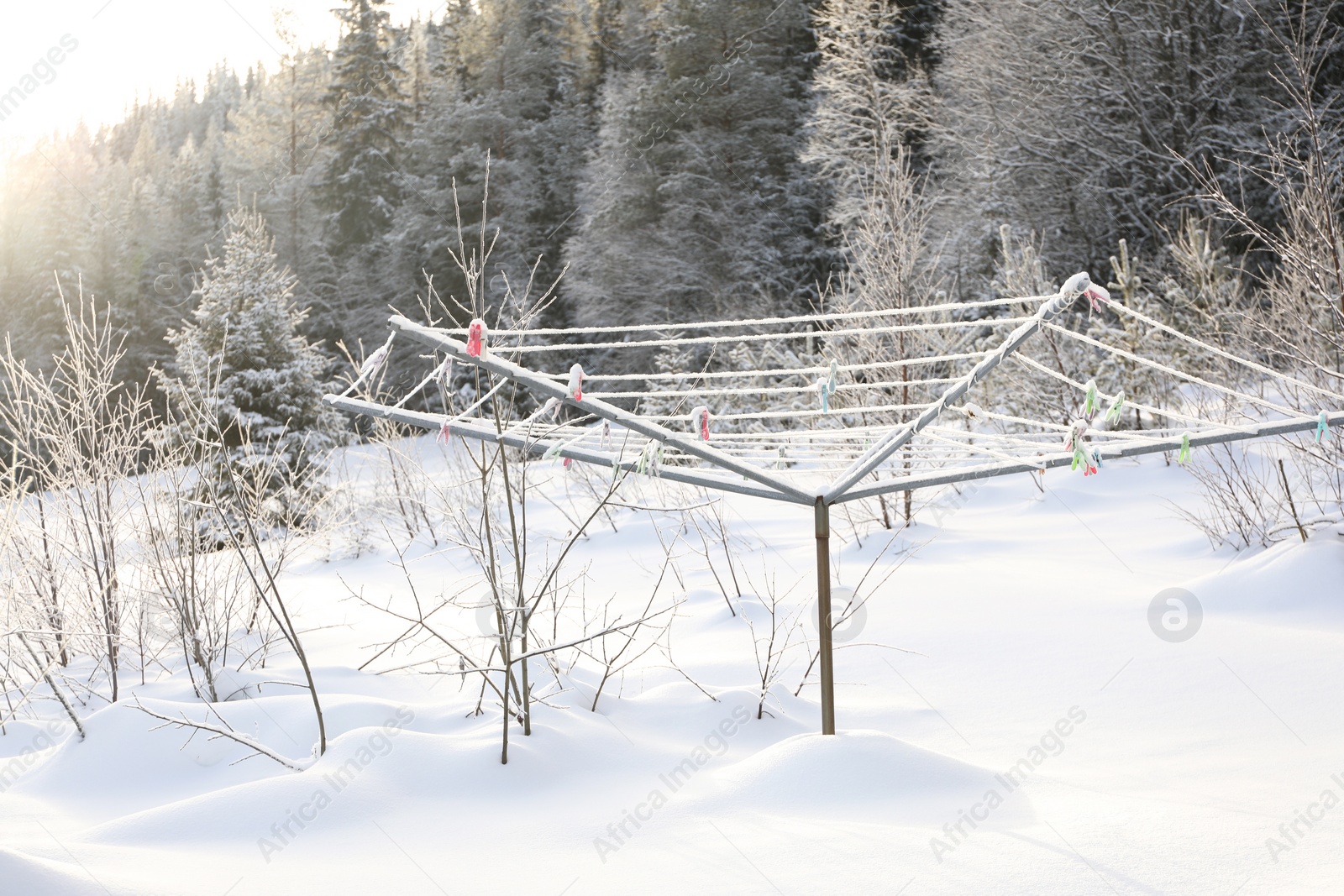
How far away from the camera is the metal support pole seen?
3.35m

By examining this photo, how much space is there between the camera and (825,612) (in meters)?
3.35

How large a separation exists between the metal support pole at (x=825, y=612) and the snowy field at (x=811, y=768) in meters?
0.13

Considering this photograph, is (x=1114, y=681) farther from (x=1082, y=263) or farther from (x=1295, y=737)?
(x=1082, y=263)

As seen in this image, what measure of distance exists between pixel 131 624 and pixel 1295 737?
6.24 m

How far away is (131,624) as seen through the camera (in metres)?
5.75

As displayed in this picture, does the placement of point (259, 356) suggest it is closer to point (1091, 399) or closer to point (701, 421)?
point (701, 421)

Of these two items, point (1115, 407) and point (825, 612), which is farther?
point (825, 612)

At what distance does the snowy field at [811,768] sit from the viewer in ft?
8.56

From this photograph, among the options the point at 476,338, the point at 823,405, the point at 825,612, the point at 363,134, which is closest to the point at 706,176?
the point at 363,134

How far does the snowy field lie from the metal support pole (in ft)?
0.43

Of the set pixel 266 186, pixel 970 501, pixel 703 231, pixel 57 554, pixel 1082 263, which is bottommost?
pixel 970 501

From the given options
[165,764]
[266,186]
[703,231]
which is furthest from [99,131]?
[165,764]

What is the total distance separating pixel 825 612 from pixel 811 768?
1.78 feet

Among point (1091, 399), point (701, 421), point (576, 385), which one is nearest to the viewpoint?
point (576, 385)
